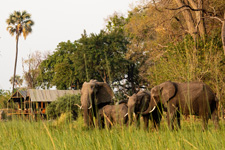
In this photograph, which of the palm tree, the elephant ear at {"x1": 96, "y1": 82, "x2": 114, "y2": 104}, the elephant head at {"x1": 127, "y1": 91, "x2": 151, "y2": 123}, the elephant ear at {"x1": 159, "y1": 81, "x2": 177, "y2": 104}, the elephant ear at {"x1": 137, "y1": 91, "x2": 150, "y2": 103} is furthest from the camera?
the palm tree

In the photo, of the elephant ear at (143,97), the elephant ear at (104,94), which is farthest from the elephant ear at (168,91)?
the elephant ear at (104,94)

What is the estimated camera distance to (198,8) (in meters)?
17.5

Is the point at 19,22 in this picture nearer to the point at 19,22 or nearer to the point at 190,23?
the point at 19,22

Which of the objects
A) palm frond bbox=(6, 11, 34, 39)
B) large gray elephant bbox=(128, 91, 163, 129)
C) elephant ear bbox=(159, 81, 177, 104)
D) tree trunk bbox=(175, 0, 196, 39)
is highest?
palm frond bbox=(6, 11, 34, 39)

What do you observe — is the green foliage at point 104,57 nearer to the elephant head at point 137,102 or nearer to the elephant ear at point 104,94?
the elephant ear at point 104,94

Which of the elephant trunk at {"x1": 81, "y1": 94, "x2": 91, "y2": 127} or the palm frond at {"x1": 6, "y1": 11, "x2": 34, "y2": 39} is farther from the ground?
the palm frond at {"x1": 6, "y1": 11, "x2": 34, "y2": 39}

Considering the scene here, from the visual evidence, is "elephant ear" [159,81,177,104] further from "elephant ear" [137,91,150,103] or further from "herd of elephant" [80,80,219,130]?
"elephant ear" [137,91,150,103]

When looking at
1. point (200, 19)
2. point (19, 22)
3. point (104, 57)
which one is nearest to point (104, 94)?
point (200, 19)

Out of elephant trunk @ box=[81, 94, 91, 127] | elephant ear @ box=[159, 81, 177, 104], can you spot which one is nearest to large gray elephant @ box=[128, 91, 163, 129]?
elephant ear @ box=[159, 81, 177, 104]

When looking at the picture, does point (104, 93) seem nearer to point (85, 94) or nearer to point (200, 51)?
point (85, 94)

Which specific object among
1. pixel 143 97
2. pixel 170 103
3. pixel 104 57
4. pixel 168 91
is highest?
pixel 104 57

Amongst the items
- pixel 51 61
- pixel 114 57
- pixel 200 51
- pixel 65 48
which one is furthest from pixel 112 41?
pixel 200 51

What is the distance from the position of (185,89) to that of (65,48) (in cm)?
3536

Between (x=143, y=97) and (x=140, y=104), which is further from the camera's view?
(x=143, y=97)
